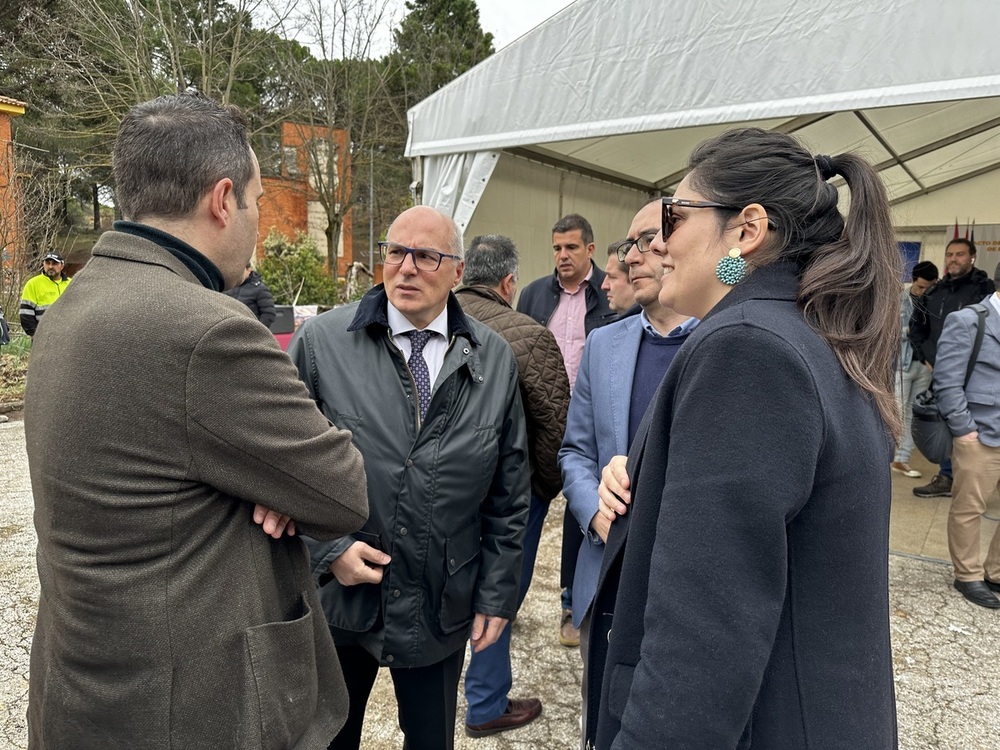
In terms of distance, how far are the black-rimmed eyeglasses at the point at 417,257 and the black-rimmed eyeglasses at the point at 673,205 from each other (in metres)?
0.96

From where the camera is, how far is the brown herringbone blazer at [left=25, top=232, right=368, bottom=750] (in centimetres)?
108

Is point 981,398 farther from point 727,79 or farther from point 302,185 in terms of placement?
point 302,185

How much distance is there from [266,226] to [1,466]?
20238 mm

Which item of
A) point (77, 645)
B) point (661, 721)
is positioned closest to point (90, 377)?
point (77, 645)

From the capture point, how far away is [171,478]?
1.11 meters

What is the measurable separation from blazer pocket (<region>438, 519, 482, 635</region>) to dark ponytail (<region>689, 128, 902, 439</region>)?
3.82 ft

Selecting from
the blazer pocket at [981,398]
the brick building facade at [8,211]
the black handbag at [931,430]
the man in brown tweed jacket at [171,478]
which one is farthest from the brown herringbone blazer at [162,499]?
the brick building facade at [8,211]

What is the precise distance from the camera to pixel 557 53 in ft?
15.2

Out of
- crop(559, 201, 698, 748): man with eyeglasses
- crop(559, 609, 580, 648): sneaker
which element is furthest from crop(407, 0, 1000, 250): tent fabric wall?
crop(559, 609, 580, 648): sneaker

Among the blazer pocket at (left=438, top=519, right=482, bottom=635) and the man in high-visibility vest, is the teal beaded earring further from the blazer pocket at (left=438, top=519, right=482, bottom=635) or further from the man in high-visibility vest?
the man in high-visibility vest

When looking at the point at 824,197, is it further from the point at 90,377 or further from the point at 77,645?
the point at 77,645

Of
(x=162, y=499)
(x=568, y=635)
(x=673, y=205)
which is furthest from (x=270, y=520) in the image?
(x=568, y=635)

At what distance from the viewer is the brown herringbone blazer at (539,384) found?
2.54m

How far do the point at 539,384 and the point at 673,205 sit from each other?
1.42 m
